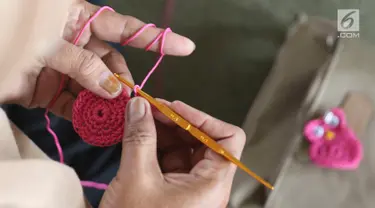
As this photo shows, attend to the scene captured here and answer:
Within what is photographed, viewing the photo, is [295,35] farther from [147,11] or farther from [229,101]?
[147,11]

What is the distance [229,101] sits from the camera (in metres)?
1.34

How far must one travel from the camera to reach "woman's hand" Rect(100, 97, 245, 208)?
0.62 m

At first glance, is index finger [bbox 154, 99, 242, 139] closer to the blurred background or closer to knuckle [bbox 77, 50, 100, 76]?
knuckle [bbox 77, 50, 100, 76]

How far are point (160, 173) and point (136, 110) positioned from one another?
0.09 meters

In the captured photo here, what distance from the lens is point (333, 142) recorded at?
0.98 meters

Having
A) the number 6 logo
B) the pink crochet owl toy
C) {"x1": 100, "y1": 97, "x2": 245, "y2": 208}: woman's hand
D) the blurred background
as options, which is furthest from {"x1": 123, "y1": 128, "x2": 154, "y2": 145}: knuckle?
the number 6 logo

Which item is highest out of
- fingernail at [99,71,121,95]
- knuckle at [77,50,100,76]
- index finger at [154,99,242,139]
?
knuckle at [77,50,100,76]

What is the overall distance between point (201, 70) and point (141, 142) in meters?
0.76

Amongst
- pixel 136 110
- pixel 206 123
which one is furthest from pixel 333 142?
pixel 136 110

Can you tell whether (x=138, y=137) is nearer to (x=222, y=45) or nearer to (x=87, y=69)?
(x=87, y=69)

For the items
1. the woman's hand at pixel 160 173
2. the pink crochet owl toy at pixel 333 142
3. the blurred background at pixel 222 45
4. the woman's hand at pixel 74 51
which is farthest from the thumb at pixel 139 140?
the blurred background at pixel 222 45

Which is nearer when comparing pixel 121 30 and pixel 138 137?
pixel 138 137

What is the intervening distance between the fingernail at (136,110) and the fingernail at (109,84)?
5 centimetres

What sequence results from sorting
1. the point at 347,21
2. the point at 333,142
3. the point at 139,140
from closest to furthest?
the point at 139,140
the point at 333,142
the point at 347,21
